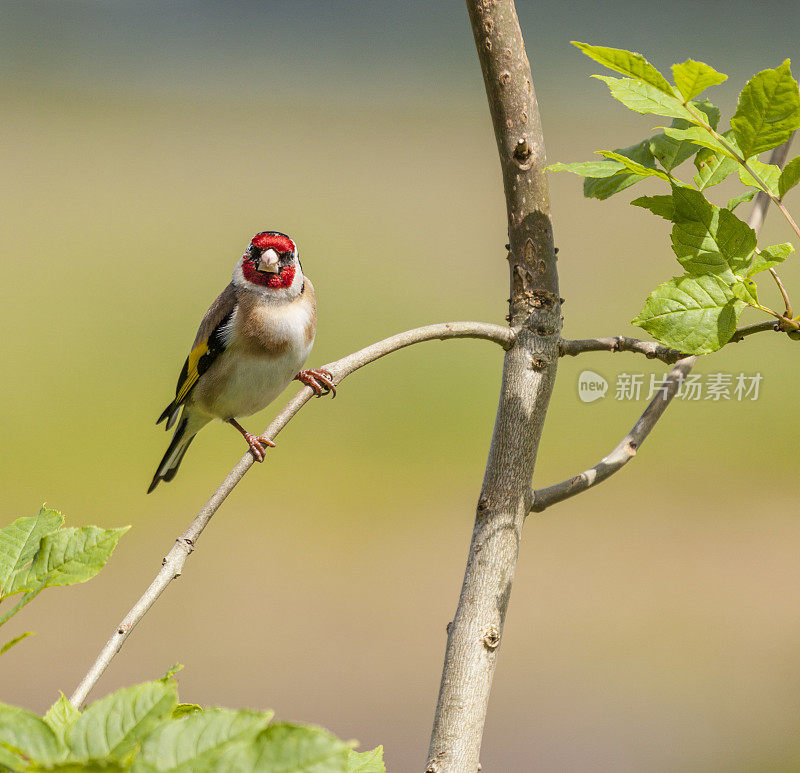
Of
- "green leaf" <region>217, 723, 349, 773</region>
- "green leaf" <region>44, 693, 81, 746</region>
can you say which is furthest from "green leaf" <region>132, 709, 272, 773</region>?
"green leaf" <region>44, 693, 81, 746</region>

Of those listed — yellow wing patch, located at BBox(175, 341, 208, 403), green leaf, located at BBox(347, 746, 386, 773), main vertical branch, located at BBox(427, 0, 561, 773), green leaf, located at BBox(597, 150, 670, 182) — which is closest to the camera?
green leaf, located at BBox(347, 746, 386, 773)

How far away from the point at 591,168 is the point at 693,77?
197 mm

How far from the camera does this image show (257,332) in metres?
2.58

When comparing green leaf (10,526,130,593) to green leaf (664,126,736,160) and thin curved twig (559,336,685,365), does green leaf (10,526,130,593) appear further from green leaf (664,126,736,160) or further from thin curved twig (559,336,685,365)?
thin curved twig (559,336,685,365)

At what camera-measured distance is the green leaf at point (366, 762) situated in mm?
803

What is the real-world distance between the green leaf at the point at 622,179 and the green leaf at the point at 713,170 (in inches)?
2.8

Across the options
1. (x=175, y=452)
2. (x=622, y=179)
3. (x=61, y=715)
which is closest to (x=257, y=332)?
(x=175, y=452)

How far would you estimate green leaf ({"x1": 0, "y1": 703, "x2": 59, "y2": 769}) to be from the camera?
534mm

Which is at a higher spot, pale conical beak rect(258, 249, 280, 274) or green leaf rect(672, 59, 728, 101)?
pale conical beak rect(258, 249, 280, 274)

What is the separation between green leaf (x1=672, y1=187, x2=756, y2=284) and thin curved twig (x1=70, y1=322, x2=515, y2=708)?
1.15 feet

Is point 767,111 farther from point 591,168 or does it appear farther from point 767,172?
point 591,168

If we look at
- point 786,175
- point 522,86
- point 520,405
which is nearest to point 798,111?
point 786,175

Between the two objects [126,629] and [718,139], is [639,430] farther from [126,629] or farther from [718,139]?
[126,629]

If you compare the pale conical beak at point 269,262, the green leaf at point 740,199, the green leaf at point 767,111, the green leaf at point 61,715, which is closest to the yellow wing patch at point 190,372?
the pale conical beak at point 269,262
